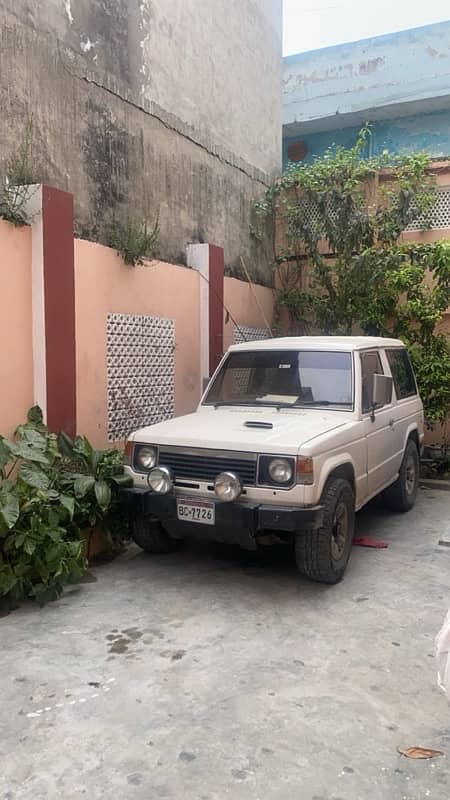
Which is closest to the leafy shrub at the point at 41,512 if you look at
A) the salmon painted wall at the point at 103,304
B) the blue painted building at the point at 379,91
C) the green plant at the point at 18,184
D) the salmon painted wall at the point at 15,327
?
the salmon painted wall at the point at 15,327

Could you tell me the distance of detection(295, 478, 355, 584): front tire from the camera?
4344 millimetres

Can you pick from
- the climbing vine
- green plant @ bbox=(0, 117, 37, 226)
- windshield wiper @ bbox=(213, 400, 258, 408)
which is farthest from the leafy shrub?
the climbing vine

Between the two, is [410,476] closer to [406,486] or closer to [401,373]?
[406,486]

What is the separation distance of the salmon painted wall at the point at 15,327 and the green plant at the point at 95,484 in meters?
0.45

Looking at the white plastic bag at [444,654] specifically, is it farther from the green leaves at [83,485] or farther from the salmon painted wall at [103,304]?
the salmon painted wall at [103,304]

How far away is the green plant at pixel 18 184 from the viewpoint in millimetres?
4930

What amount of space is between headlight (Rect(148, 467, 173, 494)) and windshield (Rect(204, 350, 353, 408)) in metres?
1.20

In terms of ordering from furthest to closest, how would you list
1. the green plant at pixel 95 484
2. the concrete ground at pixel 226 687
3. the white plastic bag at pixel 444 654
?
the green plant at pixel 95 484 → the concrete ground at pixel 226 687 → the white plastic bag at pixel 444 654

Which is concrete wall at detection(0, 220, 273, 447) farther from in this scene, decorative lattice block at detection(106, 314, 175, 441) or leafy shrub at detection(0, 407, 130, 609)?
leafy shrub at detection(0, 407, 130, 609)

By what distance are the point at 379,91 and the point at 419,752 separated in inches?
533

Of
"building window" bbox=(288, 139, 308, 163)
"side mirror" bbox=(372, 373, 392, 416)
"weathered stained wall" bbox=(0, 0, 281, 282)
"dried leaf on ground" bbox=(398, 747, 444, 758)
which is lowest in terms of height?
"dried leaf on ground" bbox=(398, 747, 444, 758)

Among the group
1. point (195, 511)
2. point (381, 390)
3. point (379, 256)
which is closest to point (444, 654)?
point (195, 511)

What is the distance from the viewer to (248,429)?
464 cm

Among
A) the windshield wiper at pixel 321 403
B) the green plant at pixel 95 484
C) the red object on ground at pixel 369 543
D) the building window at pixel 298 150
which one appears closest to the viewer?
the green plant at pixel 95 484
